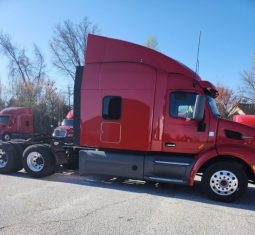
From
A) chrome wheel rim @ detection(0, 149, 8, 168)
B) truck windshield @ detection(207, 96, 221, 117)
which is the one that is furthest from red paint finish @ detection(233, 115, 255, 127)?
chrome wheel rim @ detection(0, 149, 8, 168)

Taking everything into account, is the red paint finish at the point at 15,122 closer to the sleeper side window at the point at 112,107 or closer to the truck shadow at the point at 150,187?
the truck shadow at the point at 150,187

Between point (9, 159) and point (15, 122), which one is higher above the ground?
point (15, 122)

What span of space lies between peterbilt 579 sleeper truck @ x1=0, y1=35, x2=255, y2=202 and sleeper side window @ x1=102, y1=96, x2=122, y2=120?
0.02m

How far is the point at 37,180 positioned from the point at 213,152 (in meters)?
4.53

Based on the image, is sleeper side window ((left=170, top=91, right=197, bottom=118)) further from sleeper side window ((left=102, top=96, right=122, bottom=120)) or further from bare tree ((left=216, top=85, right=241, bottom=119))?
bare tree ((left=216, top=85, right=241, bottom=119))

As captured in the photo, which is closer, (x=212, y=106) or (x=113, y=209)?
(x=113, y=209)

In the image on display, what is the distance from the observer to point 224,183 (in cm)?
812

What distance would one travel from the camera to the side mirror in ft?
26.7

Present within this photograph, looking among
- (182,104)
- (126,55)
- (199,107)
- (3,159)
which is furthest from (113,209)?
(3,159)

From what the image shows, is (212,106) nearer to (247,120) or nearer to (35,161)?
(247,120)

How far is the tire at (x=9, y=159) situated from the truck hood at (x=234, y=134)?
5.74 meters

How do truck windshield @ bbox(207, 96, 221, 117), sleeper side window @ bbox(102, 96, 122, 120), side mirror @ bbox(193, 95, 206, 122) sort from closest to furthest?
side mirror @ bbox(193, 95, 206, 122), truck windshield @ bbox(207, 96, 221, 117), sleeper side window @ bbox(102, 96, 122, 120)

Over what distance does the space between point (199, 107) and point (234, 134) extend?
1.00 meters

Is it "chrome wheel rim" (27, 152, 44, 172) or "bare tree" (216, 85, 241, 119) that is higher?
"bare tree" (216, 85, 241, 119)
